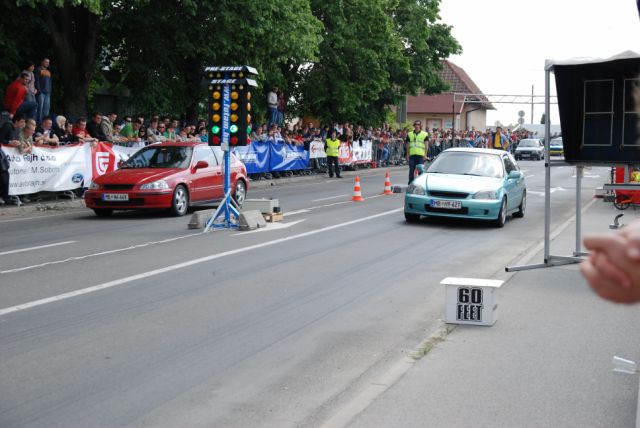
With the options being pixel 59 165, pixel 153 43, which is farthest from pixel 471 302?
pixel 153 43

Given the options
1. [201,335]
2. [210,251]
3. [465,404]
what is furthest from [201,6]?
[465,404]

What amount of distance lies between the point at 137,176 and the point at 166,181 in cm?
66

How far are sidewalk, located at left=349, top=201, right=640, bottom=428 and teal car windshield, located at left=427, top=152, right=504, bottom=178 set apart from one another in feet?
30.9

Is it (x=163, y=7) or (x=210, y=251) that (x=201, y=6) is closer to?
(x=163, y=7)

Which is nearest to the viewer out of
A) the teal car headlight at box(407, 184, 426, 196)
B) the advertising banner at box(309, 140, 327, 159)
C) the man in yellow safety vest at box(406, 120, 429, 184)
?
the teal car headlight at box(407, 184, 426, 196)

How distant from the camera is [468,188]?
17203 millimetres

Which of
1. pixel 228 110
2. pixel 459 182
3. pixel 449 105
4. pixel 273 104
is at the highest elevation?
pixel 449 105

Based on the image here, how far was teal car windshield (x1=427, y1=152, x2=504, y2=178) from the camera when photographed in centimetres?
1836

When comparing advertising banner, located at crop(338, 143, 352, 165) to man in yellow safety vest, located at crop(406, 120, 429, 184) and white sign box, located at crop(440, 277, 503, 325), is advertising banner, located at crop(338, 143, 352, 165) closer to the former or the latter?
man in yellow safety vest, located at crop(406, 120, 429, 184)

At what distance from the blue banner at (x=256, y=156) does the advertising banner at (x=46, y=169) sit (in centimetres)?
861

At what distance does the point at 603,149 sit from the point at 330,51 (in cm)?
3297

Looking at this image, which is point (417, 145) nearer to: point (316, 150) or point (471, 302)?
point (316, 150)

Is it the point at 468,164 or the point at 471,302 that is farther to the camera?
the point at 468,164

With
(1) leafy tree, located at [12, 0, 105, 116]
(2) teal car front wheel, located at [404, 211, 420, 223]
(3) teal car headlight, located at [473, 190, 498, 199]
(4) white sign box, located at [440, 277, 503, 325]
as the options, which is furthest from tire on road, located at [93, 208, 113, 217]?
(4) white sign box, located at [440, 277, 503, 325]
